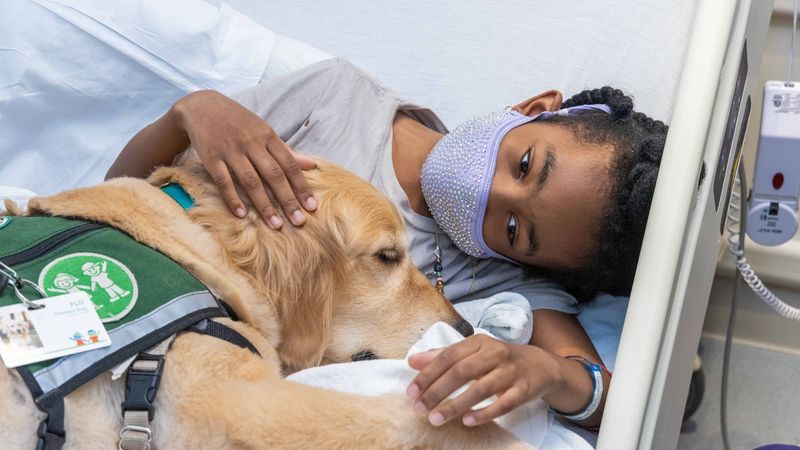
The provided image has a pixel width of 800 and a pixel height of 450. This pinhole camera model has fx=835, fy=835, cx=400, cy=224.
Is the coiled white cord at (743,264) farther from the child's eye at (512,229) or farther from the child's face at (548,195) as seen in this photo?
the child's eye at (512,229)

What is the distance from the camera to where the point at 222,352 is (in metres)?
1.22

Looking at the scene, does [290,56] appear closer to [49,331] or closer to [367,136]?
[367,136]

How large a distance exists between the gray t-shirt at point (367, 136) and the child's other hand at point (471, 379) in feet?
2.07

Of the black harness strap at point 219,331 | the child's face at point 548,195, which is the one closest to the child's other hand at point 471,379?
the black harness strap at point 219,331

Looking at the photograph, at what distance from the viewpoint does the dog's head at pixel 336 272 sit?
140 centimetres

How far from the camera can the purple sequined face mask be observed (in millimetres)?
1746

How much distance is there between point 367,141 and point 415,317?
0.56m

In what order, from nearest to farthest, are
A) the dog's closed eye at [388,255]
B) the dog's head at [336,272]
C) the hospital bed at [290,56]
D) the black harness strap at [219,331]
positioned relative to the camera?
the black harness strap at [219,331], the dog's head at [336,272], the dog's closed eye at [388,255], the hospital bed at [290,56]

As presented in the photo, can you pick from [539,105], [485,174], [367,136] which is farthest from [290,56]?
[485,174]

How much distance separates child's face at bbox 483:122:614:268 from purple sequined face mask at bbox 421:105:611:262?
22mm

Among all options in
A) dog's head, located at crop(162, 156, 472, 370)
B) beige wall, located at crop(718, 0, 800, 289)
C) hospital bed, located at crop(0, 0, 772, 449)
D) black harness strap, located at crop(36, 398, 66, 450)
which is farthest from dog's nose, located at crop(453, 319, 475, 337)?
beige wall, located at crop(718, 0, 800, 289)

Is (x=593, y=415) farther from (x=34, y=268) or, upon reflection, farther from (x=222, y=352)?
(x=34, y=268)

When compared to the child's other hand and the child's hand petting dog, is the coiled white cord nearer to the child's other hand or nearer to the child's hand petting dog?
the child's other hand

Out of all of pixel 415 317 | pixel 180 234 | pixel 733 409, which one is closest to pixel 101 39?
pixel 180 234
